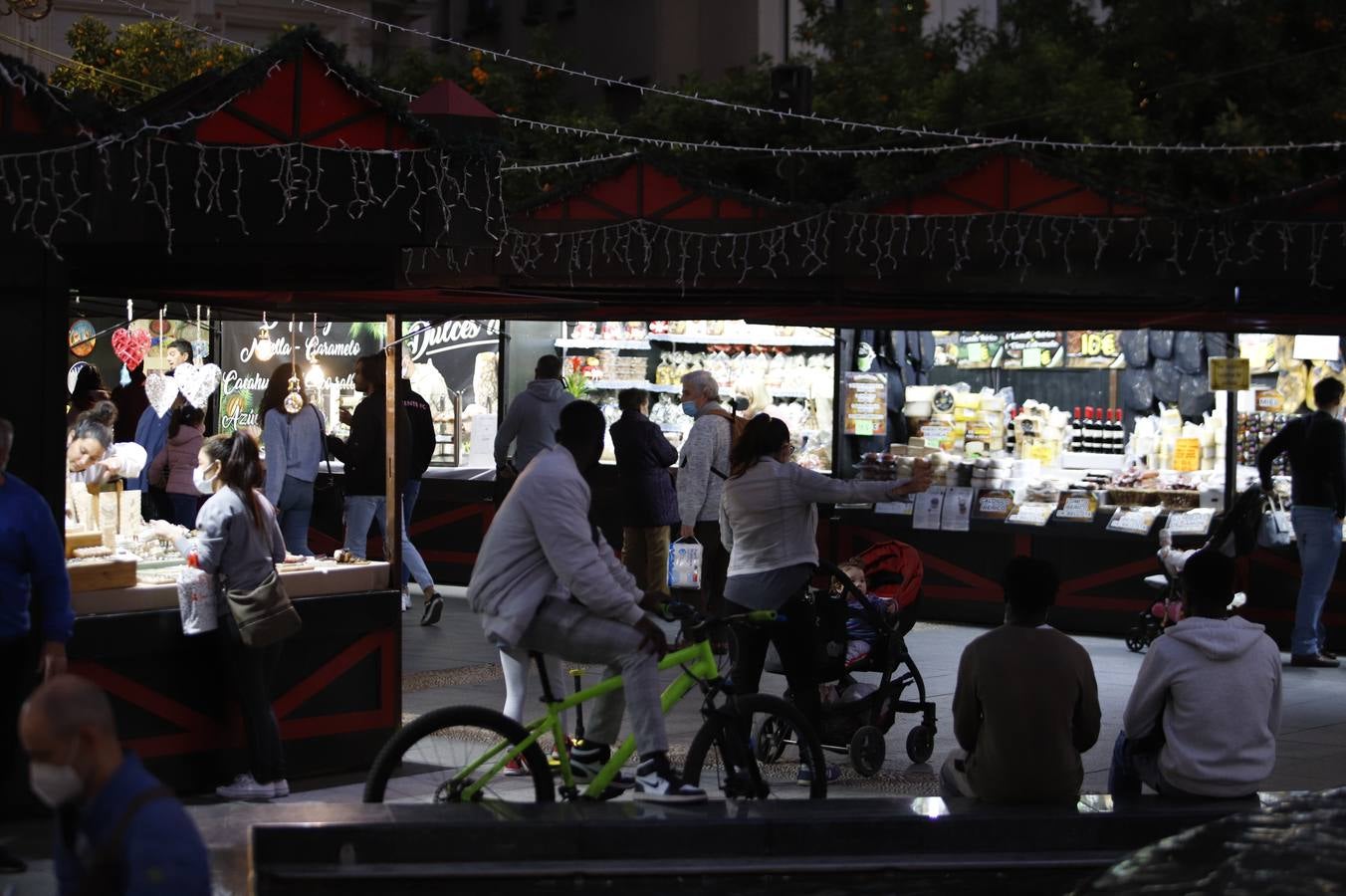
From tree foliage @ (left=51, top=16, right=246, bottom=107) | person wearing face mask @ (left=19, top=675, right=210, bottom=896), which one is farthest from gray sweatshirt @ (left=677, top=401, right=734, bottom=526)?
tree foliage @ (left=51, top=16, right=246, bottom=107)

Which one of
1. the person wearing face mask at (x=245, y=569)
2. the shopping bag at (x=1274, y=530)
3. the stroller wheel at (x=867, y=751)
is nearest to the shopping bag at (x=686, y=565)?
the stroller wheel at (x=867, y=751)

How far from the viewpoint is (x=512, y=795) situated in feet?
21.7

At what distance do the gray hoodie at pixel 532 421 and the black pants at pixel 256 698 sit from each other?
6.09 m

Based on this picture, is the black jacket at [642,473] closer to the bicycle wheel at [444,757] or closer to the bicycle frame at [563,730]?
the bicycle frame at [563,730]

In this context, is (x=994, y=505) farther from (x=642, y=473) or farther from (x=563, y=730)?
(x=563, y=730)

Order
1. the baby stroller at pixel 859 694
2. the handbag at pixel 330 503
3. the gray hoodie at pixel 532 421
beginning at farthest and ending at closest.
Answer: the handbag at pixel 330 503 → the gray hoodie at pixel 532 421 → the baby stroller at pixel 859 694

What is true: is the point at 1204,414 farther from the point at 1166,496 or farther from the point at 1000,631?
the point at 1000,631

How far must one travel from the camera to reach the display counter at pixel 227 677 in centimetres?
794

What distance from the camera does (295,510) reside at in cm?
1352

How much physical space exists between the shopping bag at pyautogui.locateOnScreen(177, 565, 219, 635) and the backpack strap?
433 centimetres

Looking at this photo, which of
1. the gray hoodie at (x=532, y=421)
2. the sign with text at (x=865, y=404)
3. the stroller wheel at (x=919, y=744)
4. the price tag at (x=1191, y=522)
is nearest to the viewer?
the stroller wheel at (x=919, y=744)

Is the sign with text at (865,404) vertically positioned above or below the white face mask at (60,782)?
above

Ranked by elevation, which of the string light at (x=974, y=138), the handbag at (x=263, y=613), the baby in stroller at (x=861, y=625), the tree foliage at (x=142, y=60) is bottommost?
the baby in stroller at (x=861, y=625)

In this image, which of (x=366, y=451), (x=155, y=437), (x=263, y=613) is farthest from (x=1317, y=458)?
(x=155, y=437)
